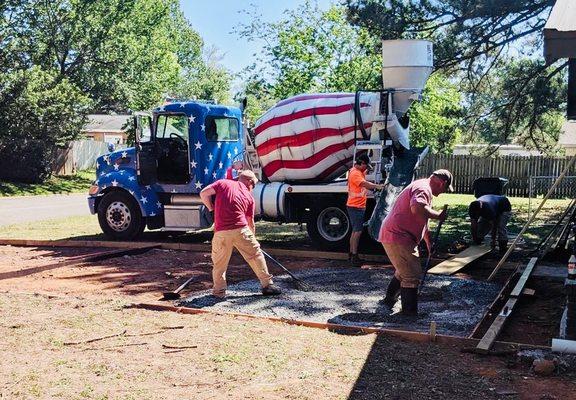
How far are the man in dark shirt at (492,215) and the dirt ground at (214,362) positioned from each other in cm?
578

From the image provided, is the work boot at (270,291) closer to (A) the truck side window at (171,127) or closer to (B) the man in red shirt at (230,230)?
(B) the man in red shirt at (230,230)

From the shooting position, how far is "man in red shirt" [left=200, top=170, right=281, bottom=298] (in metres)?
8.37

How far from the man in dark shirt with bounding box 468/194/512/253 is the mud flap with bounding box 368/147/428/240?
1317 mm

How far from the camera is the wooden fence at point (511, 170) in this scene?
2842 cm

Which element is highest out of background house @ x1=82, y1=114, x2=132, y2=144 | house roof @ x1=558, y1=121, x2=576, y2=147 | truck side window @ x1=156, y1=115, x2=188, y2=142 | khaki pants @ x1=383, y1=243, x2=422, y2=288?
background house @ x1=82, y1=114, x2=132, y2=144

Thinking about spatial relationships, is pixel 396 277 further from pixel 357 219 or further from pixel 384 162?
pixel 384 162

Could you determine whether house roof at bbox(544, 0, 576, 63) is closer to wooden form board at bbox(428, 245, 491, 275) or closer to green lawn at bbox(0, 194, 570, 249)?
wooden form board at bbox(428, 245, 491, 275)

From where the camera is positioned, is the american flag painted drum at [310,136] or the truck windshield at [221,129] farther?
the truck windshield at [221,129]

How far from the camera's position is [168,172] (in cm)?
1362

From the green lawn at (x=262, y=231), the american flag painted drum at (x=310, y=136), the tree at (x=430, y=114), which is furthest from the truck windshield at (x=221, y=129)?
the tree at (x=430, y=114)

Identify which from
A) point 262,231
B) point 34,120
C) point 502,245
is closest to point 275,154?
point 262,231

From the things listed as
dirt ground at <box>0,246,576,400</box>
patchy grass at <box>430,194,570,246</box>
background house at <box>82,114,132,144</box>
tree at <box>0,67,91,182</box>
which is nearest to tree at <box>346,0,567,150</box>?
patchy grass at <box>430,194,570,246</box>

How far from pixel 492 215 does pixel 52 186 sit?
25822mm

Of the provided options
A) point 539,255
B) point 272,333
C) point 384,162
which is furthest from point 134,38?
point 272,333
